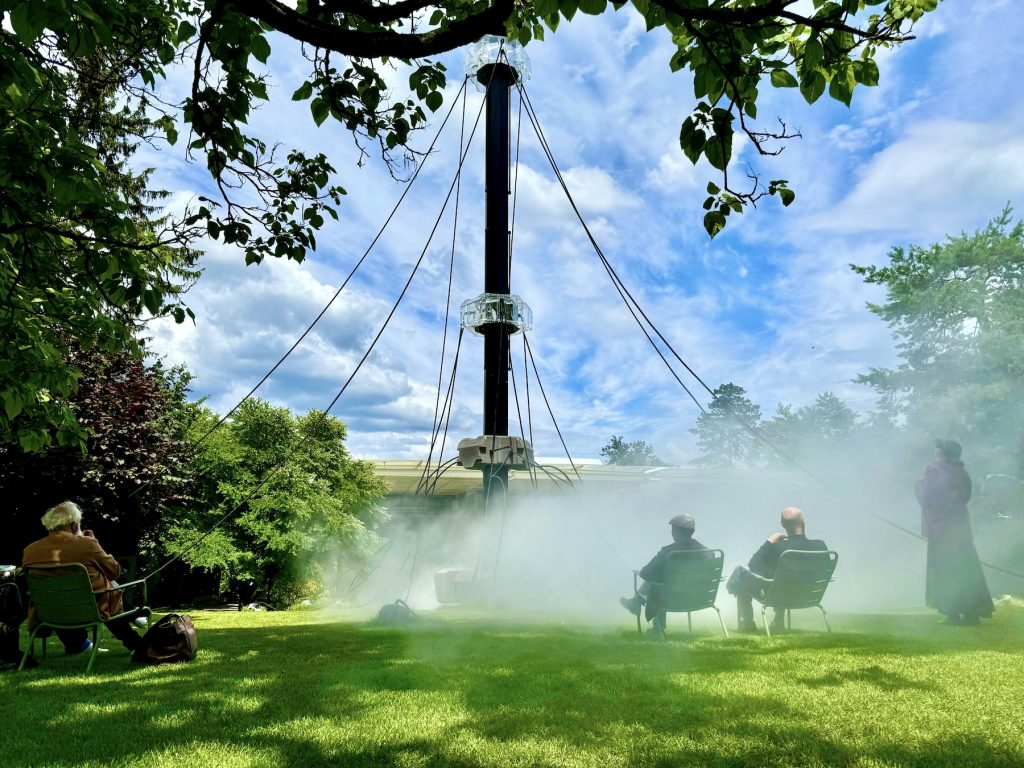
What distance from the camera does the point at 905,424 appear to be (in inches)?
827

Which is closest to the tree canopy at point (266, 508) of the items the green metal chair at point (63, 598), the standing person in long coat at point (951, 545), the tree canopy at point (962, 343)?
the green metal chair at point (63, 598)

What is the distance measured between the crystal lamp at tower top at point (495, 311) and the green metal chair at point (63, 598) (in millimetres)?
6343

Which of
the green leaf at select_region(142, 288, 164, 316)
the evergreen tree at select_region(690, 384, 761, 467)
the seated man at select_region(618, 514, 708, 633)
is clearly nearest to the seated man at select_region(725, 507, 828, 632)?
the seated man at select_region(618, 514, 708, 633)

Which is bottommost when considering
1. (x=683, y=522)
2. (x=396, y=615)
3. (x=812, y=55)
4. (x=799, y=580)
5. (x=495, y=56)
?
(x=396, y=615)

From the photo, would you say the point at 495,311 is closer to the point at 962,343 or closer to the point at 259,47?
the point at 259,47

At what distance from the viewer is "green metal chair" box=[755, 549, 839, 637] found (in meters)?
6.67

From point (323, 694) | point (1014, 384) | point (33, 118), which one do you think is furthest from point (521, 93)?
point (1014, 384)

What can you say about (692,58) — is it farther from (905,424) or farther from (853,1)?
(905,424)

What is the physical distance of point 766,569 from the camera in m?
7.16

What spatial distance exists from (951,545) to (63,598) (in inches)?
361

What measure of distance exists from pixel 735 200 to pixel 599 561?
10255 mm

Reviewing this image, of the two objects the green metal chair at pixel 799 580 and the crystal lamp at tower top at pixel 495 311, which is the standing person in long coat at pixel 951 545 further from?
the crystal lamp at tower top at pixel 495 311

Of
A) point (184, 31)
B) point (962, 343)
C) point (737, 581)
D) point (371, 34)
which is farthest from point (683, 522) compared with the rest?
point (962, 343)

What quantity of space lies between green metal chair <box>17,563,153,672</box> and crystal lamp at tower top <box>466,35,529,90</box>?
31.6ft
